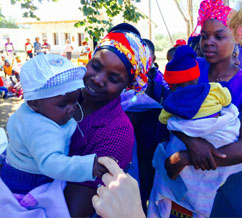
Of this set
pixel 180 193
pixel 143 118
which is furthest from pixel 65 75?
pixel 180 193

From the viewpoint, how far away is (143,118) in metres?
2.20

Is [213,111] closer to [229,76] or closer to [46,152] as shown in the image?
[229,76]

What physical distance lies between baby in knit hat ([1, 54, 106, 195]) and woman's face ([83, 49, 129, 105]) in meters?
0.25

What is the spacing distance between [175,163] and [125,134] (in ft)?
1.38

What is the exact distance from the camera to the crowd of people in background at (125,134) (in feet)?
4.28

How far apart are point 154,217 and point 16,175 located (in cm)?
112

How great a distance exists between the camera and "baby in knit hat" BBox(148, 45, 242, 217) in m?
1.67

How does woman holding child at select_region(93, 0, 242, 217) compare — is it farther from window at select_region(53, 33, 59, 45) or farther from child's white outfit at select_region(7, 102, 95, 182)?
window at select_region(53, 33, 59, 45)

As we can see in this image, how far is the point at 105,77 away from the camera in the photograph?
1752 mm

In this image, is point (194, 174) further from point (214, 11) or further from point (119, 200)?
point (214, 11)

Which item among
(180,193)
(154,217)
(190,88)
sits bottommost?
(154,217)

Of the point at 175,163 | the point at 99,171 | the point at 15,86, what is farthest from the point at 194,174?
the point at 15,86

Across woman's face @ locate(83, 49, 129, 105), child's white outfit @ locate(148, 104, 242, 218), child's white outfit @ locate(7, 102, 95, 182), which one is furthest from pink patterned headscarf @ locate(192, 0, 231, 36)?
child's white outfit @ locate(7, 102, 95, 182)

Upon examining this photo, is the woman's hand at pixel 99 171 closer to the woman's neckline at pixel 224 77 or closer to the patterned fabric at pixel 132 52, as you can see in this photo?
the patterned fabric at pixel 132 52
